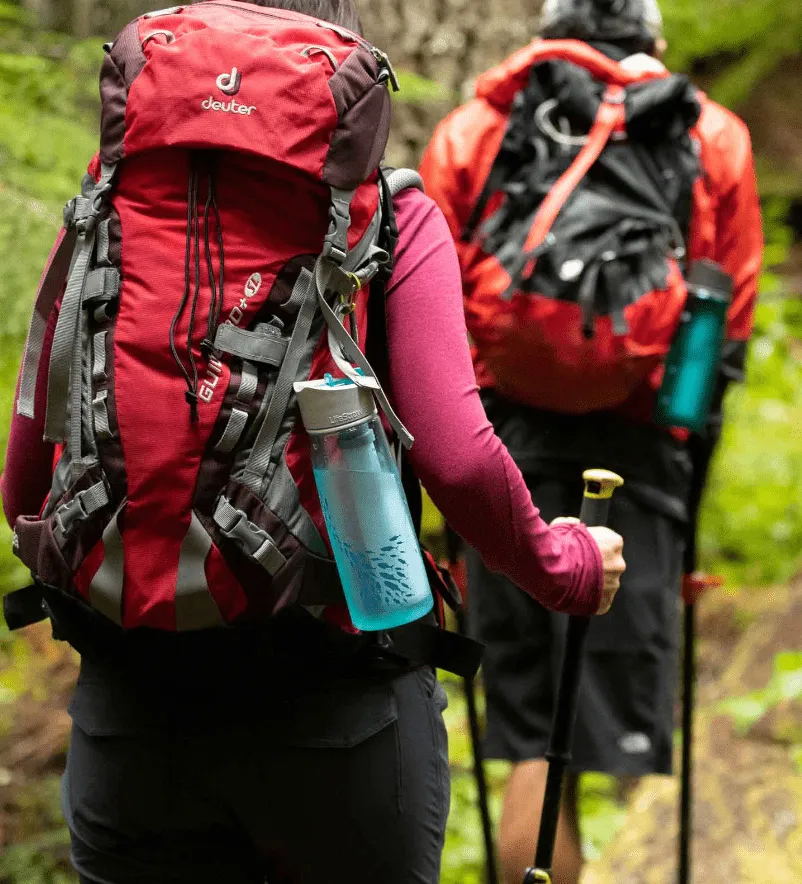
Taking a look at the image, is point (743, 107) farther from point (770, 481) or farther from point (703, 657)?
point (703, 657)

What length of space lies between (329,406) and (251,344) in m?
0.15

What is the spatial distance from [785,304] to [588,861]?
6.46 meters

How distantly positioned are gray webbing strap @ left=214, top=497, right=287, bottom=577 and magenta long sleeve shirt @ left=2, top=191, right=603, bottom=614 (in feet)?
0.90

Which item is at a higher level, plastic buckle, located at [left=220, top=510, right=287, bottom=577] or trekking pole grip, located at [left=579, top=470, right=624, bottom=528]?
plastic buckle, located at [left=220, top=510, right=287, bottom=577]

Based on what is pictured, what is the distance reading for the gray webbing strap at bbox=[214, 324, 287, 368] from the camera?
166 cm

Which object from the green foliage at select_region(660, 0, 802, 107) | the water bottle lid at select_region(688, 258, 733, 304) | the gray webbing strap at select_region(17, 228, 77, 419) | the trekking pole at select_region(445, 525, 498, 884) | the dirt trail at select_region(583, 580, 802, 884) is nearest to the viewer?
the gray webbing strap at select_region(17, 228, 77, 419)

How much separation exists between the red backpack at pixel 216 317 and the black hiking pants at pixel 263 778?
0.57ft

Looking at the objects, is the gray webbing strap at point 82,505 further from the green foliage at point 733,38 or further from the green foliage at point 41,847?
the green foliage at point 733,38

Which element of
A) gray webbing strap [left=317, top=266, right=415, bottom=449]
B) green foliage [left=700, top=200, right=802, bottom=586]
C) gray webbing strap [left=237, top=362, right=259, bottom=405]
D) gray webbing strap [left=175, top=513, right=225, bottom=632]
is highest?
gray webbing strap [left=317, top=266, right=415, bottom=449]

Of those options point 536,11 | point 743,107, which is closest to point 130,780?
point 536,11

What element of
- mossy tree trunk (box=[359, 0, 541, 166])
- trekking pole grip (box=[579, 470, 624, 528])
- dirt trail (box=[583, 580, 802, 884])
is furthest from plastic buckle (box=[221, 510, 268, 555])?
mossy tree trunk (box=[359, 0, 541, 166])

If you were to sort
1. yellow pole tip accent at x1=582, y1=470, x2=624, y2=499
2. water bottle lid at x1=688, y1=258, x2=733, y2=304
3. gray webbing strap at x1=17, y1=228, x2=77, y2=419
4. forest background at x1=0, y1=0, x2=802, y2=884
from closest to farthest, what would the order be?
gray webbing strap at x1=17, y1=228, x2=77, y2=419 → yellow pole tip accent at x1=582, y1=470, x2=624, y2=499 → water bottle lid at x1=688, y1=258, x2=733, y2=304 → forest background at x1=0, y1=0, x2=802, y2=884

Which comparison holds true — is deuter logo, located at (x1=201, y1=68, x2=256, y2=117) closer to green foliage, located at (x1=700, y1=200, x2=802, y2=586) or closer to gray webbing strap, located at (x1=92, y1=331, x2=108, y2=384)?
gray webbing strap, located at (x1=92, y1=331, x2=108, y2=384)

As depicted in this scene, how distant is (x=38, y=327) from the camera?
188cm
